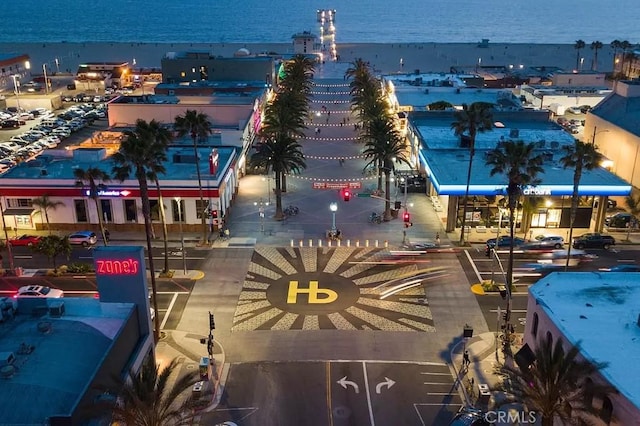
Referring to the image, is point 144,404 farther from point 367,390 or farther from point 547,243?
point 547,243

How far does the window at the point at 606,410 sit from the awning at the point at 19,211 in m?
54.1

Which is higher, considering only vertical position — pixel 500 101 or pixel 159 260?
pixel 500 101

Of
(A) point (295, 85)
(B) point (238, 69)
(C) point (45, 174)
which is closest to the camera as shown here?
(C) point (45, 174)

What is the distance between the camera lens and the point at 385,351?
1610 inches

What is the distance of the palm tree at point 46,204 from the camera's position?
59250mm

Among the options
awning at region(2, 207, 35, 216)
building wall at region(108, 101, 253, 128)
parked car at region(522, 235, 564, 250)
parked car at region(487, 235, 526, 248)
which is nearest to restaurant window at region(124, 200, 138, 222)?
awning at region(2, 207, 35, 216)

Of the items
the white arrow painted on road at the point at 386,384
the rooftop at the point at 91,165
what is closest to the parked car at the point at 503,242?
the white arrow painted on road at the point at 386,384

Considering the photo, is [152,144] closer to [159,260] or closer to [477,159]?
[159,260]

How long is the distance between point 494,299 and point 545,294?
1211 cm

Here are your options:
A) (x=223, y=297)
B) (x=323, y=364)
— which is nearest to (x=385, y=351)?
(x=323, y=364)

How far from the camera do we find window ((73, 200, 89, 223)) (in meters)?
61.1

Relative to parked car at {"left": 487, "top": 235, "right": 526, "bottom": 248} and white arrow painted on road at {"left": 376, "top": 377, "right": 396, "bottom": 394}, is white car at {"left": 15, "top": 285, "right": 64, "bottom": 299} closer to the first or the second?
white arrow painted on road at {"left": 376, "top": 377, "right": 396, "bottom": 394}

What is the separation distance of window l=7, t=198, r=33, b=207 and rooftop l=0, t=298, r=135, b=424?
103 feet

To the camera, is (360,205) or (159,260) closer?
(159,260)
